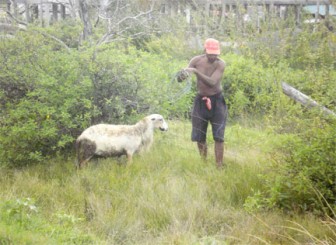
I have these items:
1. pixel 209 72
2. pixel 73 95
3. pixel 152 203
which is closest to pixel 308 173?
pixel 152 203

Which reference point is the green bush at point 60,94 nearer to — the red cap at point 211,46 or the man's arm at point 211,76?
the man's arm at point 211,76

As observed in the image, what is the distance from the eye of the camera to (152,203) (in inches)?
267

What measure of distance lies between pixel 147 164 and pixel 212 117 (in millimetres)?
1280

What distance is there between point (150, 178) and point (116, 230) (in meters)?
1.60

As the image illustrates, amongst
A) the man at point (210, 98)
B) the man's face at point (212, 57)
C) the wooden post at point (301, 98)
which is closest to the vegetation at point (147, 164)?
the wooden post at point (301, 98)

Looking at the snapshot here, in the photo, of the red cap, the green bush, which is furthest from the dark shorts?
the green bush

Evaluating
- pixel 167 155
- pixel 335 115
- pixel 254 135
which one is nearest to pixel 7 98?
pixel 167 155

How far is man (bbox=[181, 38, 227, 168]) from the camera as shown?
820 cm

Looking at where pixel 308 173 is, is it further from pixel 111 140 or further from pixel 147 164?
pixel 111 140

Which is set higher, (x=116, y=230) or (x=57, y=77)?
(x=57, y=77)

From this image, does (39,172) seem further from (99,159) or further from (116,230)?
(116,230)

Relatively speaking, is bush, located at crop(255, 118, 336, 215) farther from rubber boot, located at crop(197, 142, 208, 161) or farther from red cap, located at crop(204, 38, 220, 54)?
red cap, located at crop(204, 38, 220, 54)

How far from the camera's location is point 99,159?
28.5 feet

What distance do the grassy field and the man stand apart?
41 centimetres
